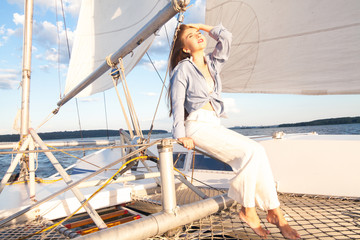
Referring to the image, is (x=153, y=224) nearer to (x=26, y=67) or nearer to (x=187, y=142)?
(x=187, y=142)

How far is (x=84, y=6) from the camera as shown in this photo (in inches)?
252

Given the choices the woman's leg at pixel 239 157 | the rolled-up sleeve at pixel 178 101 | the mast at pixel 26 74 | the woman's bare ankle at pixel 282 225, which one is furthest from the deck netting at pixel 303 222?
the mast at pixel 26 74

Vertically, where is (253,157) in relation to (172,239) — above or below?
above

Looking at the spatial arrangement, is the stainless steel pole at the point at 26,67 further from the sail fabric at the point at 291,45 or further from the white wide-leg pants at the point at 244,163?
the white wide-leg pants at the point at 244,163

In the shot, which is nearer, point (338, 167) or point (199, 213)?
point (199, 213)

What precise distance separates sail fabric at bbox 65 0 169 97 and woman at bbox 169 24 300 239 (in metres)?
2.12

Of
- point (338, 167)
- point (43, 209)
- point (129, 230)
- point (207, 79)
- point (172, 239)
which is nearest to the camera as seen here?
point (129, 230)

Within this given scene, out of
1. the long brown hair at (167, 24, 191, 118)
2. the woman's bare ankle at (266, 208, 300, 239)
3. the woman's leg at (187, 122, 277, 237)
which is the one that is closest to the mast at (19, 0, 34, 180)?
the long brown hair at (167, 24, 191, 118)

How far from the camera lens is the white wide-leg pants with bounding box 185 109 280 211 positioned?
2.06 m

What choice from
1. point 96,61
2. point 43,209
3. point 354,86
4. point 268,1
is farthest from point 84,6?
point 354,86

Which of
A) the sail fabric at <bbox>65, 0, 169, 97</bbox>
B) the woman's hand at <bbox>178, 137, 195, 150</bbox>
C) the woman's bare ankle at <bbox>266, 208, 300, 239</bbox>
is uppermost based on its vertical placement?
the sail fabric at <bbox>65, 0, 169, 97</bbox>

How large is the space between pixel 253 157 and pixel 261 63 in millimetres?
2678

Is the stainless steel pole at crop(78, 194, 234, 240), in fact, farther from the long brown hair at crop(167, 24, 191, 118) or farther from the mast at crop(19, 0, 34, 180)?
the mast at crop(19, 0, 34, 180)

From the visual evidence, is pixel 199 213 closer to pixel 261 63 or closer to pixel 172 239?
pixel 172 239
